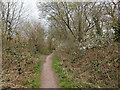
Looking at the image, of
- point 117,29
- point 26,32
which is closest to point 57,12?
point 26,32

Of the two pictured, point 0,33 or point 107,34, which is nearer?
point 0,33

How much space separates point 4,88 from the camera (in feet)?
14.6

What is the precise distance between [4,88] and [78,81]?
3715 mm

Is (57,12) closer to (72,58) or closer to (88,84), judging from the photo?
(72,58)

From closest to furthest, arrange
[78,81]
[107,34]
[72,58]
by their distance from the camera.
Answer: [78,81]
[107,34]
[72,58]

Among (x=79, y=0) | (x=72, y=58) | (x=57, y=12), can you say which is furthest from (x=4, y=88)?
(x=57, y=12)

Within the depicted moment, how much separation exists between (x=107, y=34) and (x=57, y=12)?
9.03 meters

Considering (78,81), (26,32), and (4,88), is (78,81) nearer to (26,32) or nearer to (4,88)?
(4,88)

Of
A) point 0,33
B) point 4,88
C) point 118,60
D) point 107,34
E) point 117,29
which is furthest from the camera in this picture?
point 107,34

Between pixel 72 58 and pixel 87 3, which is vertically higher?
pixel 87 3

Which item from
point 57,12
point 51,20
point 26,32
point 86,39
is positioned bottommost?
point 86,39

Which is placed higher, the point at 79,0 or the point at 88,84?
the point at 79,0

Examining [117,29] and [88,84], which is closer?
[88,84]

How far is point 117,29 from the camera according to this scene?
24.4ft
